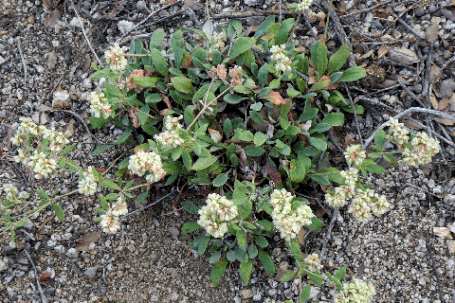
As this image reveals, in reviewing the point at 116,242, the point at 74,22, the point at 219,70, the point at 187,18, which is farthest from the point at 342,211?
the point at 74,22

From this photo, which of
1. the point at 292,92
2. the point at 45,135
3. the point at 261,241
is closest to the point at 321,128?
the point at 292,92

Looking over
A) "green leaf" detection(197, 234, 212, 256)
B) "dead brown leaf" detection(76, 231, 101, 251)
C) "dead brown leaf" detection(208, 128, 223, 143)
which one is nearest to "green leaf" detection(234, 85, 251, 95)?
"dead brown leaf" detection(208, 128, 223, 143)

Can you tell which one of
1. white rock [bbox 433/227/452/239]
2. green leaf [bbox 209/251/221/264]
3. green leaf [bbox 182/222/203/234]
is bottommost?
green leaf [bbox 209/251/221/264]

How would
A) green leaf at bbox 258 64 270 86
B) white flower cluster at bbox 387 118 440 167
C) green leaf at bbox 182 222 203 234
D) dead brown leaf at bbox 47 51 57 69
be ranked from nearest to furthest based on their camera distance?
white flower cluster at bbox 387 118 440 167 < green leaf at bbox 258 64 270 86 < green leaf at bbox 182 222 203 234 < dead brown leaf at bbox 47 51 57 69

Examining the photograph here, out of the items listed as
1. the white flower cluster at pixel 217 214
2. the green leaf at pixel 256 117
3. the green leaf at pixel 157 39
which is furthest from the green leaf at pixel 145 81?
the white flower cluster at pixel 217 214

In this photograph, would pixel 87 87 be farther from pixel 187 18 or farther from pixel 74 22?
pixel 187 18

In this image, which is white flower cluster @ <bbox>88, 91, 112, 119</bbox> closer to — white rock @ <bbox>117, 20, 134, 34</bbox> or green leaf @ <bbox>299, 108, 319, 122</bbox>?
white rock @ <bbox>117, 20, 134, 34</bbox>

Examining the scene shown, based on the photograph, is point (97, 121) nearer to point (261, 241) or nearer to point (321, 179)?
point (261, 241)
